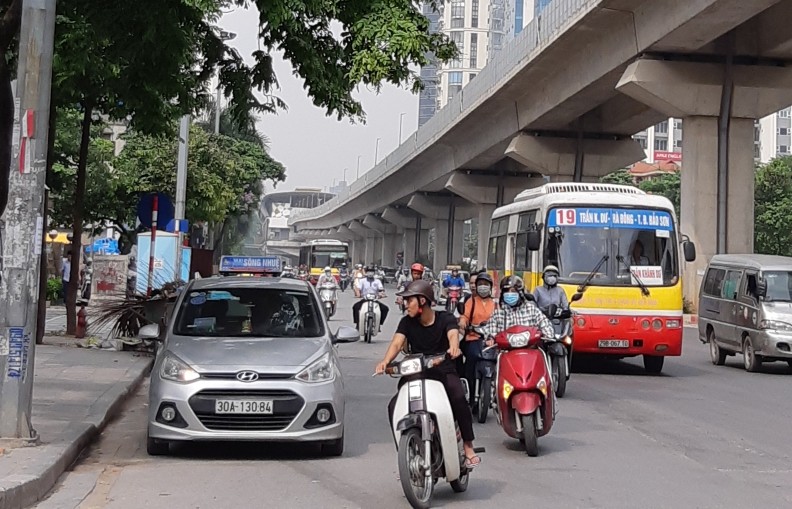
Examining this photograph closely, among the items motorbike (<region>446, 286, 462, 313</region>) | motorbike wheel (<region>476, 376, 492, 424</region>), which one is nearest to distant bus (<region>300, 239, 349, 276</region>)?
motorbike (<region>446, 286, 462, 313</region>)

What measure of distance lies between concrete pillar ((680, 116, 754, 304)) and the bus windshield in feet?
57.4

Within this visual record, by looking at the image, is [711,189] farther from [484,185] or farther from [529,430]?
[529,430]

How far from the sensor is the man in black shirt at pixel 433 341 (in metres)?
7.78

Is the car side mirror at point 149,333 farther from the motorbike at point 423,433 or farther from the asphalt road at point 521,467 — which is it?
the motorbike at point 423,433

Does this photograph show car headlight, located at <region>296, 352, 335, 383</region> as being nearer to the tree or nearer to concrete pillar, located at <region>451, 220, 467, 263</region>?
the tree

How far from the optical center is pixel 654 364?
18.7 m

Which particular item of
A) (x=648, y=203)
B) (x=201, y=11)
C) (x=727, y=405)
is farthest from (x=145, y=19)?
(x=648, y=203)

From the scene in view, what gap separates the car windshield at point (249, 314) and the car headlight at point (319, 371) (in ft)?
2.41

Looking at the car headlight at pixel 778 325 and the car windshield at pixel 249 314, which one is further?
the car headlight at pixel 778 325

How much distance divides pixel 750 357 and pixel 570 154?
89.6ft

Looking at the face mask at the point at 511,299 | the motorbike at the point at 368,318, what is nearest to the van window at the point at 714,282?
the motorbike at the point at 368,318

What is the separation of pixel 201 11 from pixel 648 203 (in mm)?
9390

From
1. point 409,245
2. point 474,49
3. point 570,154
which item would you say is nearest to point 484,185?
point 570,154

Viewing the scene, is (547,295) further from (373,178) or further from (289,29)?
(373,178)
